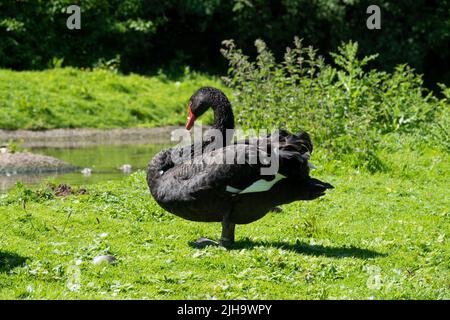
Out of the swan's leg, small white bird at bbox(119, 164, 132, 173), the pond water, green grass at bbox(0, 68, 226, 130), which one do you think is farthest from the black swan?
green grass at bbox(0, 68, 226, 130)

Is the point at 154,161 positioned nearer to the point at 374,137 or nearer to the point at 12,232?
the point at 12,232

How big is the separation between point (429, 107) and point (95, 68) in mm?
11908

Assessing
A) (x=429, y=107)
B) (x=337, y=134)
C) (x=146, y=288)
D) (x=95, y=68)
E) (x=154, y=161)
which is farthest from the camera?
(x=95, y=68)

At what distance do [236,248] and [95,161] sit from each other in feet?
25.9

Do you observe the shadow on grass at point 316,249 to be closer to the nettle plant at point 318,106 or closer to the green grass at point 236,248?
the green grass at point 236,248

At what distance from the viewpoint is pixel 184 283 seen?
242 inches

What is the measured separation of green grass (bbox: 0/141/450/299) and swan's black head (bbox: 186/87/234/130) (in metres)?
1.25

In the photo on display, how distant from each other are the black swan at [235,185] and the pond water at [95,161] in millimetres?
4609

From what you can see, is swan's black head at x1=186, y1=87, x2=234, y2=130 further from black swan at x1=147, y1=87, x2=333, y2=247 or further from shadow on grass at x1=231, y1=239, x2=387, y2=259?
shadow on grass at x1=231, y1=239, x2=387, y2=259

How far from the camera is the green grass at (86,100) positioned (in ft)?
60.0

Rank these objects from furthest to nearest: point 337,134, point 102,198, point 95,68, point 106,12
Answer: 1. point 106,12
2. point 95,68
3. point 337,134
4. point 102,198

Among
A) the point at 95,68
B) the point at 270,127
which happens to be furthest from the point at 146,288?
the point at 95,68

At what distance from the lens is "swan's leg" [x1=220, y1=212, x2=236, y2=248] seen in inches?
288

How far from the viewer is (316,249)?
24.3ft
